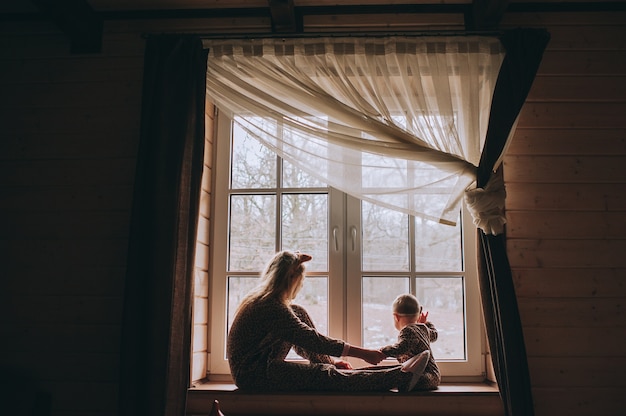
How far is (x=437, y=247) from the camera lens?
9.37 feet

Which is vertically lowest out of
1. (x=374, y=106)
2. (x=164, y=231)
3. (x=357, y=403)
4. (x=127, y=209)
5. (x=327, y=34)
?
(x=357, y=403)

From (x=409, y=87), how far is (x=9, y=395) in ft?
6.86

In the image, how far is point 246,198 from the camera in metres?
2.93

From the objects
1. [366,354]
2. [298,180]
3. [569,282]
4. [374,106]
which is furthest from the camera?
[298,180]

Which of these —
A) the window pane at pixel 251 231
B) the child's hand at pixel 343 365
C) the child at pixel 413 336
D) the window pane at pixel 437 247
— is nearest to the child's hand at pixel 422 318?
the child at pixel 413 336

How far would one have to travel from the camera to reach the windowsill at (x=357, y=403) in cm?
250

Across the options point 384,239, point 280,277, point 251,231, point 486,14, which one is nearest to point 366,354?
point 280,277

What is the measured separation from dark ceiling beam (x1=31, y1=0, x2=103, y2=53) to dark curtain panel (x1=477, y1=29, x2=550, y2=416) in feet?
6.18

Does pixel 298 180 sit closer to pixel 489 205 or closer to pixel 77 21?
pixel 489 205

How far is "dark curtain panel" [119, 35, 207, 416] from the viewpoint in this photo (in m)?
2.43

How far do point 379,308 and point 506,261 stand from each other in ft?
2.11

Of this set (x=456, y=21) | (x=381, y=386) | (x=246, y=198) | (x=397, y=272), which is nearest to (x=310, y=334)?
(x=381, y=386)

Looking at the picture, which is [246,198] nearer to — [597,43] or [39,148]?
[39,148]

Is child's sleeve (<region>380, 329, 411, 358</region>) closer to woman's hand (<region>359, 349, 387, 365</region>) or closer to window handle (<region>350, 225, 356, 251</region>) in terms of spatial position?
woman's hand (<region>359, 349, 387, 365</region>)
